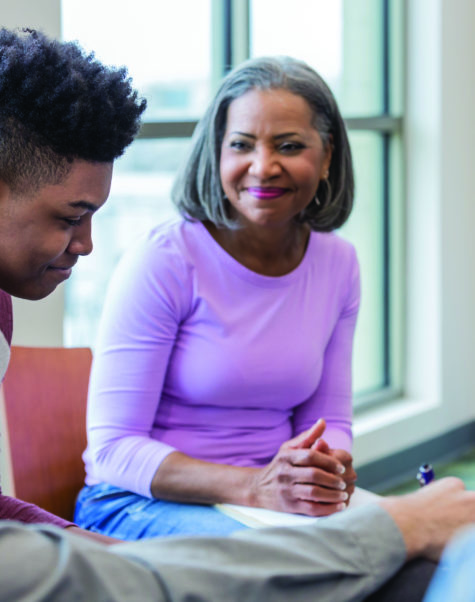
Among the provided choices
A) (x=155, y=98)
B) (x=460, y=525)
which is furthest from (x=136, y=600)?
(x=155, y=98)

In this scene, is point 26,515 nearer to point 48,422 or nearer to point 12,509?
point 12,509

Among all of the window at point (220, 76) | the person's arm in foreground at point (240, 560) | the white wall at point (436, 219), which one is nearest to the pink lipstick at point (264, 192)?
the window at point (220, 76)

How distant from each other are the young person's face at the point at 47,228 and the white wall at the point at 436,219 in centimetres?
244

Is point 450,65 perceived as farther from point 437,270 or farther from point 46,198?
point 46,198

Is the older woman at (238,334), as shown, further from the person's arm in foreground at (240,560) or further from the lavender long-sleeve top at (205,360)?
the person's arm in foreground at (240,560)

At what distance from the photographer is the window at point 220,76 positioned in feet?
8.69

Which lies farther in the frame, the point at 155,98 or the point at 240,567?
the point at 155,98

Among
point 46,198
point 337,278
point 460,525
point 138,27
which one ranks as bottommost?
point 460,525

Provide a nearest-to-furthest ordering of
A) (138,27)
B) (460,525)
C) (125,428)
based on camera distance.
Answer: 1. (460,525)
2. (125,428)
3. (138,27)

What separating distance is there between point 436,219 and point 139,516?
2.36 metres

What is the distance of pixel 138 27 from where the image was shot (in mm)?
2641

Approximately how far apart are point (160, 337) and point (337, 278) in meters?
0.49

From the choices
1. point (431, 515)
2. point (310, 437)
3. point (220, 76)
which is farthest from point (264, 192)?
point (220, 76)

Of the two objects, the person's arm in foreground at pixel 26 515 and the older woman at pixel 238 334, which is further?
the older woman at pixel 238 334
